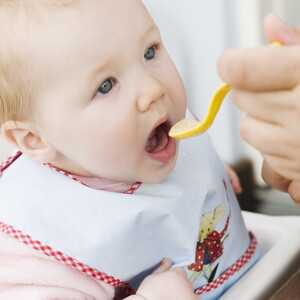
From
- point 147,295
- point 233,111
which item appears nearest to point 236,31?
point 233,111

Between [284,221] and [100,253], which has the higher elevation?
[100,253]

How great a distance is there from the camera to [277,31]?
1.53ft

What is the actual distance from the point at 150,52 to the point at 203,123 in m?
0.15

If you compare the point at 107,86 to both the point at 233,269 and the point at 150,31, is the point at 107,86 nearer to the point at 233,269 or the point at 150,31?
the point at 150,31

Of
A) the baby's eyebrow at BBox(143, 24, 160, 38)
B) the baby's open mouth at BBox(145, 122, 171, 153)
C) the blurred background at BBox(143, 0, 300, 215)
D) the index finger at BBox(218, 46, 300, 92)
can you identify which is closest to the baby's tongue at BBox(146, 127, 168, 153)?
the baby's open mouth at BBox(145, 122, 171, 153)

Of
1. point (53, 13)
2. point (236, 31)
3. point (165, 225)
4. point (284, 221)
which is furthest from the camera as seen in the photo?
point (236, 31)

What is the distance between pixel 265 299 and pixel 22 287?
0.30 m

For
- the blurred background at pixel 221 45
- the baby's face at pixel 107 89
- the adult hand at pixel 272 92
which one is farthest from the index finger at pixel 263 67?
the blurred background at pixel 221 45

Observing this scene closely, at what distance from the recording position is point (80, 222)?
67 centimetres

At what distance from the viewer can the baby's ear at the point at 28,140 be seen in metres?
0.66

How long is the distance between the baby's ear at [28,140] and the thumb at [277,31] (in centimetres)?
32

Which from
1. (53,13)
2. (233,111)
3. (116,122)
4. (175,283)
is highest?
(53,13)

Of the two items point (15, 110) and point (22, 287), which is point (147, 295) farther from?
point (15, 110)

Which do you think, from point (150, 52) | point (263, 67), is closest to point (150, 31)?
point (150, 52)
